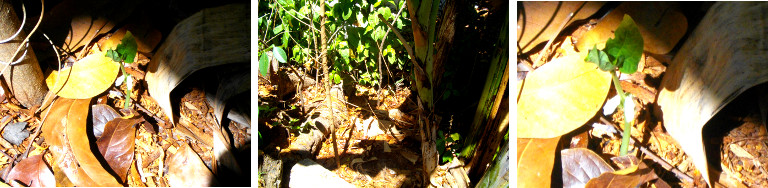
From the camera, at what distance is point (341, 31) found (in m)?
1.62

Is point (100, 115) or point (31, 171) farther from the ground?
point (100, 115)

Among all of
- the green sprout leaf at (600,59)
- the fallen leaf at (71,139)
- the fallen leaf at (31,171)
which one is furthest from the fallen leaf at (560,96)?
the fallen leaf at (31,171)

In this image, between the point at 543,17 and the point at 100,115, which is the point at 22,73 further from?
the point at 543,17

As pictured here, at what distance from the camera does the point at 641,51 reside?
1116 mm

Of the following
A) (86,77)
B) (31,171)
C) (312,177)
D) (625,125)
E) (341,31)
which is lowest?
(312,177)

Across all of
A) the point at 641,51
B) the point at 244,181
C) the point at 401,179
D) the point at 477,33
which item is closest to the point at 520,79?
the point at 641,51

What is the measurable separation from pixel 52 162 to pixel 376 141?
2.84ft

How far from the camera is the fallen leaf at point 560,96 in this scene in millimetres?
1142

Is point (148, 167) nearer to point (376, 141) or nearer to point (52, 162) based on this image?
point (52, 162)

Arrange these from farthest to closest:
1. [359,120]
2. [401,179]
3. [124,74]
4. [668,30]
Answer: [359,120] → [401,179] → [124,74] → [668,30]

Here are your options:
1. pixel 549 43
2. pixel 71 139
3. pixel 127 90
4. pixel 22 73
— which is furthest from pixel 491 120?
pixel 22 73

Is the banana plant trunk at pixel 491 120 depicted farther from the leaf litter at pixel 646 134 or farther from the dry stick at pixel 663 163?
the dry stick at pixel 663 163

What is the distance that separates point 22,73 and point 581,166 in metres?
1.31

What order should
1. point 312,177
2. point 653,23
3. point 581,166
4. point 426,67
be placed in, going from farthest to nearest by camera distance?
1. point 312,177
2. point 426,67
3. point 581,166
4. point 653,23
